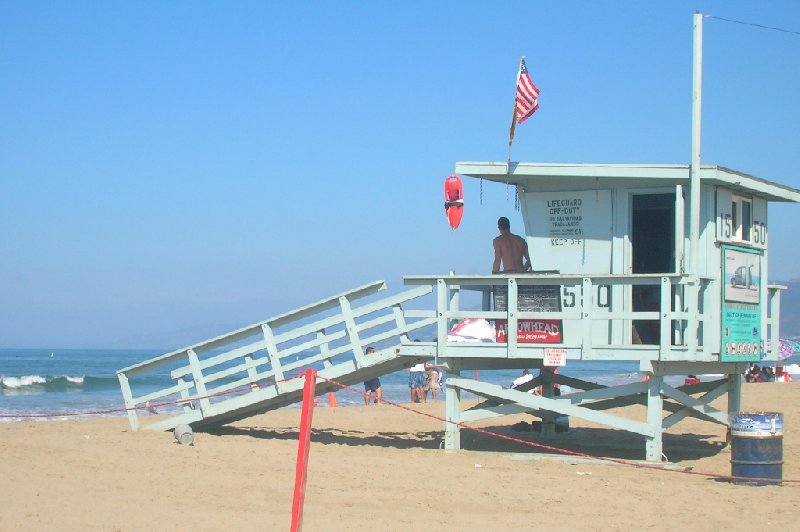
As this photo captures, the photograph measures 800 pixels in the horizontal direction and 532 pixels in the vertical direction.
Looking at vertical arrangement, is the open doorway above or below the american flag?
below

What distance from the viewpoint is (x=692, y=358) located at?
483 inches

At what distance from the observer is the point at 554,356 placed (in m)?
12.7

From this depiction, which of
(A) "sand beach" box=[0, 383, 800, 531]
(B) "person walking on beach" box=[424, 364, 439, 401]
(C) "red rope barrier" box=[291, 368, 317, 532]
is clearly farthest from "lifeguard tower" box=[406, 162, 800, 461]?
(B) "person walking on beach" box=[424, 364, 439, 401]

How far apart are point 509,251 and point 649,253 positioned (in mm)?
2371

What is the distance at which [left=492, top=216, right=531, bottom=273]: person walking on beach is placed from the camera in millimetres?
13867

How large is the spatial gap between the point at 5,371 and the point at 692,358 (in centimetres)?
5952

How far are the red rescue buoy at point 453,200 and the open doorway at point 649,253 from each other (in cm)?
236

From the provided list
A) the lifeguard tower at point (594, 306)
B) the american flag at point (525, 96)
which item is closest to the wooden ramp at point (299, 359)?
the lifeguard tower at point (594, 306)

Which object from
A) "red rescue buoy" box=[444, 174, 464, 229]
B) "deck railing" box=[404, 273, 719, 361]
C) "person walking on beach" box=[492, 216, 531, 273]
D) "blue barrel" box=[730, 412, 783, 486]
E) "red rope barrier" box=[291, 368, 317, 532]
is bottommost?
"blue barrel" box=[730, 412, 783, 486]

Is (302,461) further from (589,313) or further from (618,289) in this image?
(618,289)

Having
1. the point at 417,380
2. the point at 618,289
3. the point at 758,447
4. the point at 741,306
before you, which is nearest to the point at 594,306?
the point at 618,289

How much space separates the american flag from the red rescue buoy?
1.23 metres

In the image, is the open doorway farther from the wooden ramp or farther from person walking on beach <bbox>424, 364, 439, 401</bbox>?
person walking on beach <bbox>424, 364, 439, 401</bbox>

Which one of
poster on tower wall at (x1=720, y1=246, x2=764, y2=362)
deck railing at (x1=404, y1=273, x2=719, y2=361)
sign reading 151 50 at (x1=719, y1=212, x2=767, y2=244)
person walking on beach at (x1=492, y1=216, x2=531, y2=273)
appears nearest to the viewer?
deck railing at (x1=404, y1=273, x2=719, y2=361)
